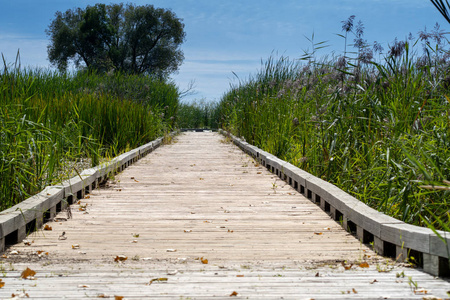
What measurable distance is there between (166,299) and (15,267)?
4.08 ft

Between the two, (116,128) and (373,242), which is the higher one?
(116,128)

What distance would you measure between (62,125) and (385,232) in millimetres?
6016

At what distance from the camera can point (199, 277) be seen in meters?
3.04

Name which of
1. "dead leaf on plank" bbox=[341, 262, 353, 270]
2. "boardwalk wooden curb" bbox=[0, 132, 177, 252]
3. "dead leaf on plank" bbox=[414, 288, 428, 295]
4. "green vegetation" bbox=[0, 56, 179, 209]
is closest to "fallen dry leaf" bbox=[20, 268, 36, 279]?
"boardwalk wooden curb" bbox=[0, 132, 177, 252]

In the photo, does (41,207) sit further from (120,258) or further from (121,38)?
(121,38)

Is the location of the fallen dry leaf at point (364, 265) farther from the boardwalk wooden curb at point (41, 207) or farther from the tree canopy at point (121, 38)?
the tree canopy at point (121, 38)

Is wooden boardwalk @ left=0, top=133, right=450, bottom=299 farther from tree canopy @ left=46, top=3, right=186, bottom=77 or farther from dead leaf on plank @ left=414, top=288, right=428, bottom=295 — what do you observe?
tree canopy @ left=46, top=3, right=186, bottom=77

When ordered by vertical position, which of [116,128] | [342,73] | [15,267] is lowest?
[15,267]

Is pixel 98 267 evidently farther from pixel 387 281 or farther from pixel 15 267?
pixel 387 281

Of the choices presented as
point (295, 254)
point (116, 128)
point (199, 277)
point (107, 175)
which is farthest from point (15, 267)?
point (116, 128)

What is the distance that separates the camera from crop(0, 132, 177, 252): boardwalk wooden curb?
379 cm

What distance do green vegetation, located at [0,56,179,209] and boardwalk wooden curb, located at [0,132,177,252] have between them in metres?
0.15

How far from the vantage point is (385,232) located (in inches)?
138

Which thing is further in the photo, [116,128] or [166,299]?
[116,128]
